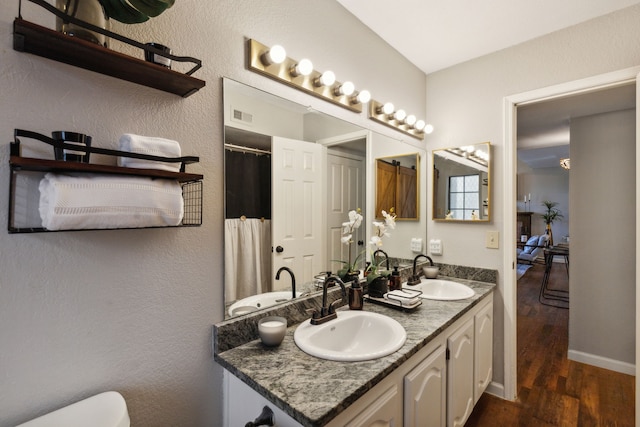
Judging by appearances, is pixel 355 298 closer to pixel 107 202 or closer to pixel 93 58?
pixel 107 202

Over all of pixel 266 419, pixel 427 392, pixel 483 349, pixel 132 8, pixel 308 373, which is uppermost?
pixel 132 8

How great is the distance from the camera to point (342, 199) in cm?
174

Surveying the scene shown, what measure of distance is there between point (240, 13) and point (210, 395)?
1.46 meters

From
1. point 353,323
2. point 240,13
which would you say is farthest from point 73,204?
point 353,323

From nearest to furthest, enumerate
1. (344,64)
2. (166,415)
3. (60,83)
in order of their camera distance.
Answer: (60,83)
(166,415)
(344,64)

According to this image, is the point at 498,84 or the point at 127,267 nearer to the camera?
the point at 127,267

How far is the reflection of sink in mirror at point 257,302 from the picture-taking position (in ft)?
3.98

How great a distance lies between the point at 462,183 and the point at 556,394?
1612 millimetres

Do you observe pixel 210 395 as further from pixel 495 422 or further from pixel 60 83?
pixel 495 422

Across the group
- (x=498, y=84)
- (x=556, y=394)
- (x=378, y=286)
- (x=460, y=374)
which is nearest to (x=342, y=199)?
(x=378, y=286)

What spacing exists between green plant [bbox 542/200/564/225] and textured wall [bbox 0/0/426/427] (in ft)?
26.1

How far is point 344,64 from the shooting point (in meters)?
1.72

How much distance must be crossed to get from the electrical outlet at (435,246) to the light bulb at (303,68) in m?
1.64

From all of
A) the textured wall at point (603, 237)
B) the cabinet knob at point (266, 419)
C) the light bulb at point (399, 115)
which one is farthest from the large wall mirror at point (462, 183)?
the cabinet knob at point (266, 419)
